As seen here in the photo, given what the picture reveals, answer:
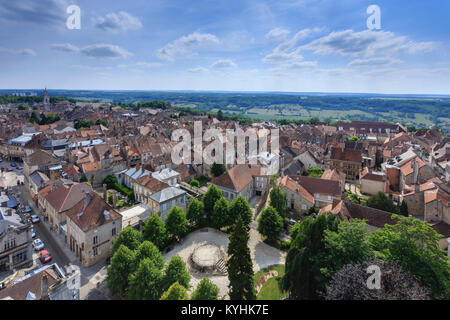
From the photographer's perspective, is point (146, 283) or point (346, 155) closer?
point (146, 283)

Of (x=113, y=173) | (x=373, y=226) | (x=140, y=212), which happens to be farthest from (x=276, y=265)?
(x=113, y=173)

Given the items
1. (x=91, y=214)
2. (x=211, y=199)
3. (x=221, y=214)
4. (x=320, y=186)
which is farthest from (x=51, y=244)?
(x=320, y=186)

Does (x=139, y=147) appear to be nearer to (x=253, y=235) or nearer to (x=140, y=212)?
(x=140, y=212)

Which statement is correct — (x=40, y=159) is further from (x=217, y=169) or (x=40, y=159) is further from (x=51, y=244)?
(x=217, y=169)

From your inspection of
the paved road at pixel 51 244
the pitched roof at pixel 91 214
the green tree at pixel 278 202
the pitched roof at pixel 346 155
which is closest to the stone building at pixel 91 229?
the pitched roof at pixel 91 214

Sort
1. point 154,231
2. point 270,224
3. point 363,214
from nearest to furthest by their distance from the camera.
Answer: point 154,231
point 363,214
point 270,224

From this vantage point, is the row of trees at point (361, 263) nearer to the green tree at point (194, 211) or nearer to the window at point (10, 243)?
the green tree at point (194, 211)

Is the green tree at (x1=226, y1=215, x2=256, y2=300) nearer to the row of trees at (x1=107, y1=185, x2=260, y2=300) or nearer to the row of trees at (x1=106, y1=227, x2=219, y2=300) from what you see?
the row of trees at (x1=107, y1=185, x2=260, y2=300)
